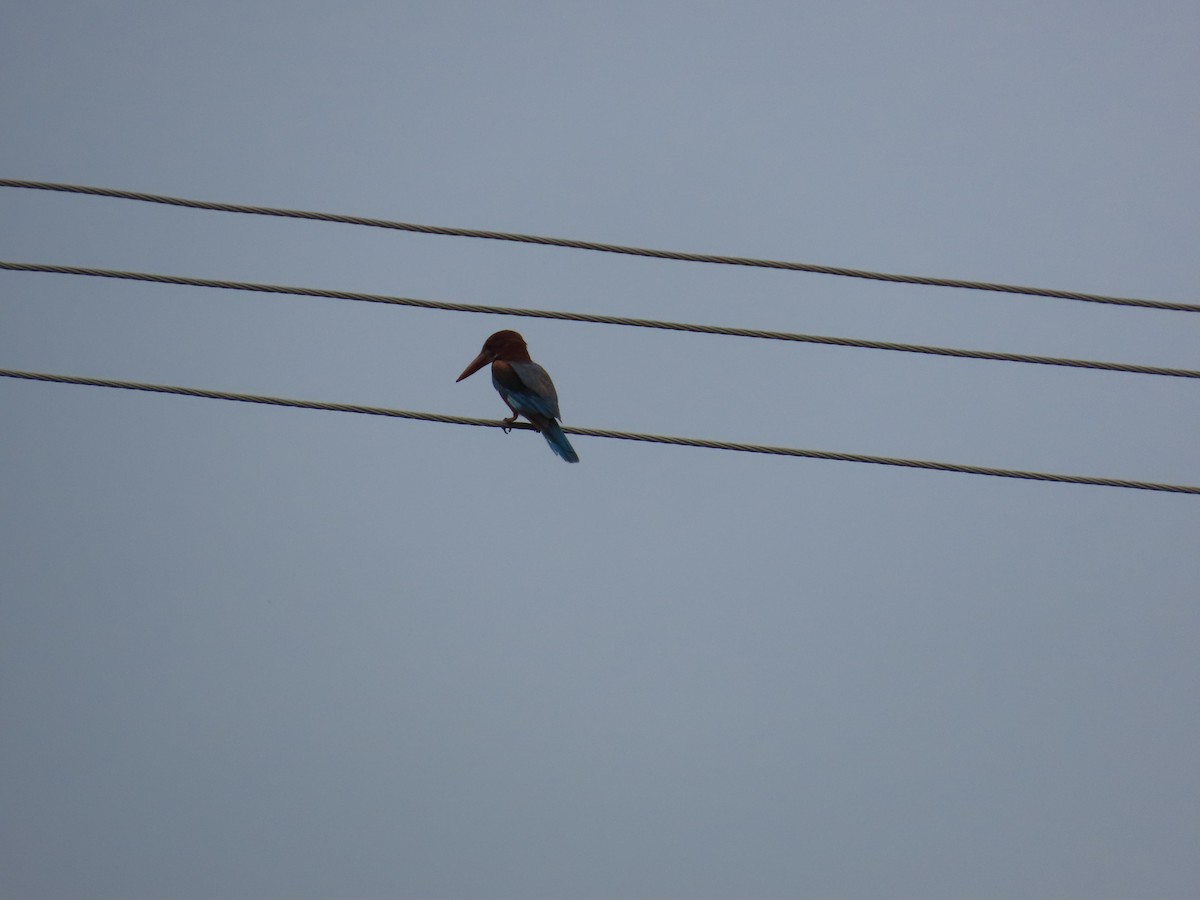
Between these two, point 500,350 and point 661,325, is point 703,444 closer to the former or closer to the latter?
point 661,325

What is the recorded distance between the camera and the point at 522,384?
8.20m

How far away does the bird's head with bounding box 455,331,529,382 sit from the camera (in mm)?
8711

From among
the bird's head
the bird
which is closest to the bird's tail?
the bird

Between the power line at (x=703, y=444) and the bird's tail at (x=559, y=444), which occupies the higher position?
the bird's tail at (x=559, y=444)

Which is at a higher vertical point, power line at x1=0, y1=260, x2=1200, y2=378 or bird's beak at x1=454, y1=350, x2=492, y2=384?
bird's beak at x1=454, y1=350, x2=492, y2=384

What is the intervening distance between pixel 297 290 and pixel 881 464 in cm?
245

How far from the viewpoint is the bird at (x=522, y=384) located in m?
7.87

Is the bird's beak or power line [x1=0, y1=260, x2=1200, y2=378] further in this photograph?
the bird's beak

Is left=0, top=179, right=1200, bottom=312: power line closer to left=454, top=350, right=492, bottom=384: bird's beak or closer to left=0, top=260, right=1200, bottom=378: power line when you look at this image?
left=0, top=260, right=1200, bottom=378: power line

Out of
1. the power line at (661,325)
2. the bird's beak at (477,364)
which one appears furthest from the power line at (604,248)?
the bird's beak at (477,364)

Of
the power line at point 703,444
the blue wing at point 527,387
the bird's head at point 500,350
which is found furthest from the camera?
the bird's head at point 500,350

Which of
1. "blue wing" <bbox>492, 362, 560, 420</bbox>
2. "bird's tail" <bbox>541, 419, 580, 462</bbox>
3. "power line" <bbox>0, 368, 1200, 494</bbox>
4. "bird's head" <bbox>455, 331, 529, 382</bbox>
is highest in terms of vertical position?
"bird's head" <bbox>455, 331, 529, 382</bbox>

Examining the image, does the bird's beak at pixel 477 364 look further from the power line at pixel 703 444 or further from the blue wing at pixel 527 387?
the power line at pixel 703 444

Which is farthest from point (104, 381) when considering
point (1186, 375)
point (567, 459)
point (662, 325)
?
point (1186, 375)
